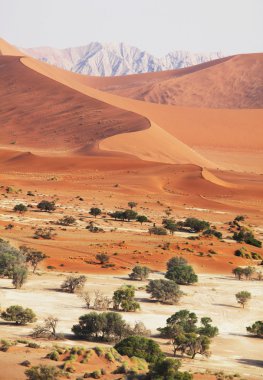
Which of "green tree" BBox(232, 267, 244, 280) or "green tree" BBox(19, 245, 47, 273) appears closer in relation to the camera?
"green tree" BBox(19, 245, 47, 273)

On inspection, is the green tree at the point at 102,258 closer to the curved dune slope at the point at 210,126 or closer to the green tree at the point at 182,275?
the green tree at the point at 182,275

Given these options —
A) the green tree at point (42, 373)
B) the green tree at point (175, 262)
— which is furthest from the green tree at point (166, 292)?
the green tree at point (42, 373)

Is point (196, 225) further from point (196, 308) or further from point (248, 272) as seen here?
point (196, 308)

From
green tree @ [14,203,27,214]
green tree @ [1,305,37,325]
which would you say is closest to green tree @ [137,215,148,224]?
green tree @ [14,203,27,214]

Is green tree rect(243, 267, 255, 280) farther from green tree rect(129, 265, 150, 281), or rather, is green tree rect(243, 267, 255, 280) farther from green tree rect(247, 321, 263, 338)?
green tree rect(247, 321, 263, 338)

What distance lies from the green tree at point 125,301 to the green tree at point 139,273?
6463 mm

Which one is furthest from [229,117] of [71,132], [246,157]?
[71,132]

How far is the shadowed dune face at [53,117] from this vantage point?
326ft

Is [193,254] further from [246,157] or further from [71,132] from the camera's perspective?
[246,157]

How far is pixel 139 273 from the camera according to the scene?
3494 centimetres

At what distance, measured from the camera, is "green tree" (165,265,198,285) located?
3472cm

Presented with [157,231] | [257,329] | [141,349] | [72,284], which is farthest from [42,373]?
[157,231]

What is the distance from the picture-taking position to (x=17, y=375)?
56.0 ft

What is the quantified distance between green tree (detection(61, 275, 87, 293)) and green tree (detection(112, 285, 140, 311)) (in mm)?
2998
